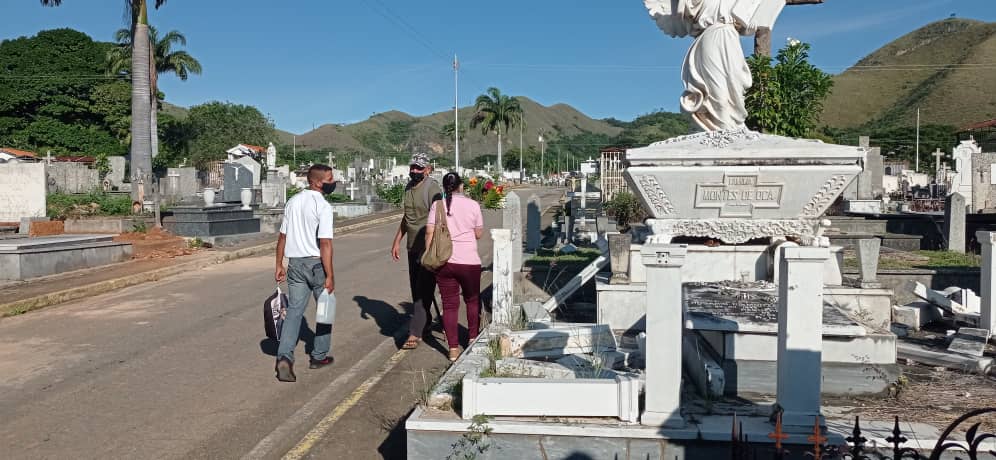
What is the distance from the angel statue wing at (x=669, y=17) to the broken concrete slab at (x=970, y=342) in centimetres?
380

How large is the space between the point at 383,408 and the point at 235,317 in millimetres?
4247

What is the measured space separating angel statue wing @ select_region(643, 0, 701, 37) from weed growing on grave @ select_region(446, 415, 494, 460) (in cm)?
512

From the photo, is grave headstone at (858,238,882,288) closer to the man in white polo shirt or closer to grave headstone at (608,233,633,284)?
grave headstone at (608,233,633,284)

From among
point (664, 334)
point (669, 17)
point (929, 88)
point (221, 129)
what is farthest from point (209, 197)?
point (929, 88)

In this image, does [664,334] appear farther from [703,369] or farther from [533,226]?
[533,226]

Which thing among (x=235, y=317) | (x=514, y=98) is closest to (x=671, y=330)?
(x=235, y=317)

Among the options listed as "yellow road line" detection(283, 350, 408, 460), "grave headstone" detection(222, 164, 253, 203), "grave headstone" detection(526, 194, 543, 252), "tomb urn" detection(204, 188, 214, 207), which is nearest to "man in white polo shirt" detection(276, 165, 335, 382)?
"yellow road line" detection(283, 350, 408, 460)

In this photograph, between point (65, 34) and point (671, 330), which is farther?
point (65, 34)

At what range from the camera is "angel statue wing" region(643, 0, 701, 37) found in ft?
25.0

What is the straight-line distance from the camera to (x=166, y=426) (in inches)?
201

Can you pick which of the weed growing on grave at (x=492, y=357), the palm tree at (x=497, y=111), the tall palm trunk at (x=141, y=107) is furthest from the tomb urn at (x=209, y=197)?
the palm tree at (x=497, y=111)

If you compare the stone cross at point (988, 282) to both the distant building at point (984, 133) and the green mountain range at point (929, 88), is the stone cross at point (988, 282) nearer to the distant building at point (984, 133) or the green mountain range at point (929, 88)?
the distant building at point (984, 133)

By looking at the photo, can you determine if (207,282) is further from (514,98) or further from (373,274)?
(514,98)

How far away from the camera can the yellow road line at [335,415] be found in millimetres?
4660
